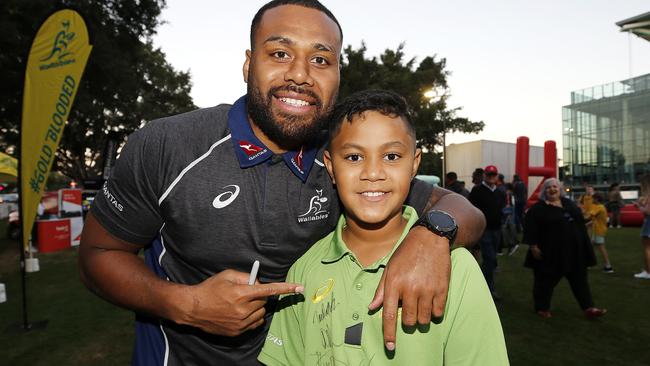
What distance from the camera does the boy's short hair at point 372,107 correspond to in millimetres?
1826

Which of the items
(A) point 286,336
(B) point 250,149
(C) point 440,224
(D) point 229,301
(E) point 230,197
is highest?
(B) point 250,149

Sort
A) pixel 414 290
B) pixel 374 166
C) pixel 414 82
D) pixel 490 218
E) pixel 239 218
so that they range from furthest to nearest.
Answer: pixel 414 82
pixel 490 218
pixel 239 218
pixel 374 166
pixel 414 290

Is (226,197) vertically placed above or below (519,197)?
above

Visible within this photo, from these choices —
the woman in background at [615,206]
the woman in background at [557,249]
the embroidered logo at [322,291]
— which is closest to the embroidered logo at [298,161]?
the embroidered logo at [322,291]

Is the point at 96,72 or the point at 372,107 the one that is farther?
the point at 96,72

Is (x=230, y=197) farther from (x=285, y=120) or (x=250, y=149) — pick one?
(x=285, y=120)

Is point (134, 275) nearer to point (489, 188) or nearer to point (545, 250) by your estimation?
point (545, 250)

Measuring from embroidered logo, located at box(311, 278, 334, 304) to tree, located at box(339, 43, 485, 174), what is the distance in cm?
2235

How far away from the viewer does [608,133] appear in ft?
144

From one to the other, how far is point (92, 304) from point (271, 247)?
681 centimetres

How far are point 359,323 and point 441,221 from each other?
541 millimetres

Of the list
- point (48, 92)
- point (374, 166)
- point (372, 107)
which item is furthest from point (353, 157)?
point (48, 92)

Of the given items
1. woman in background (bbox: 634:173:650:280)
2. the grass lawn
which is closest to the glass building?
woman in background (bbox: 634:173:650:280)

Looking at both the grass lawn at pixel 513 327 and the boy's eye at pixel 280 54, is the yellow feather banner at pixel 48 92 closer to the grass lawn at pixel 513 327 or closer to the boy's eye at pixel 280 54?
the grass lawn at pixel 513 327
